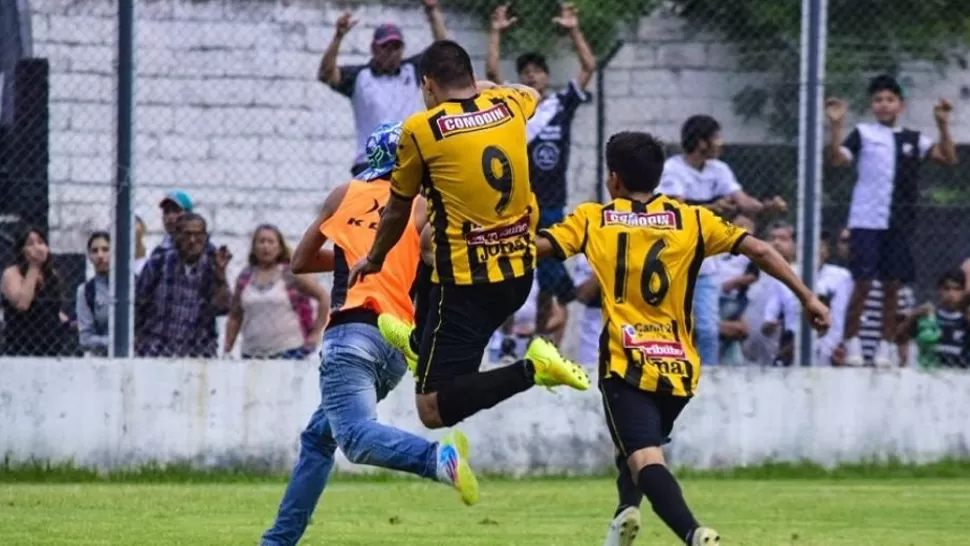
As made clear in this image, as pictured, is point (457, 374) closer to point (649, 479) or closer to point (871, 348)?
point (649, 479)

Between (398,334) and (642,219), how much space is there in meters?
1.13

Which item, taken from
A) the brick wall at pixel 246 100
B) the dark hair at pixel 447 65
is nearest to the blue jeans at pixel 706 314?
the brick wall at pixel 246 100

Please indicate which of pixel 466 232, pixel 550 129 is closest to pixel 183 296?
pixel 550 129

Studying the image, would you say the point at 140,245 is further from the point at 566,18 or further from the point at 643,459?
the point at 643,459

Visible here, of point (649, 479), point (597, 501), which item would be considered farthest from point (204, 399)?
point (649, 479)

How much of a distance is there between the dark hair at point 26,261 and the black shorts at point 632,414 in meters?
6.41

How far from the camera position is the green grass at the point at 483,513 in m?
9.92

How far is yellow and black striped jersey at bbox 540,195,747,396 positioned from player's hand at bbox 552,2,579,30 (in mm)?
6020

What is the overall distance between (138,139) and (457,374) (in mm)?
6012

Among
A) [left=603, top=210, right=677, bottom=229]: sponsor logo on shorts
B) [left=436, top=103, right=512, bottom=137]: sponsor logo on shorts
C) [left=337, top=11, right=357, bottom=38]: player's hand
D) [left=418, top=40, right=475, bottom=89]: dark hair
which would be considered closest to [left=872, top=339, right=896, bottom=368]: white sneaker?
[left=337, top=11, right=357, bottom=38]: player's hand

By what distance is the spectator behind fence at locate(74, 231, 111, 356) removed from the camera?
553 inches

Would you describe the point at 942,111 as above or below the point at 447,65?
above

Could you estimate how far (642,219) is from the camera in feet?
27.8

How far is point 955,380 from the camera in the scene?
15234 mm
